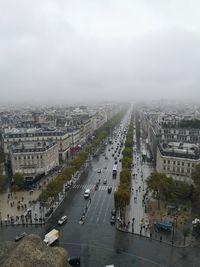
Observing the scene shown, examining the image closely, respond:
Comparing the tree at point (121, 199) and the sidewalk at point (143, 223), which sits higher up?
the tree at point (121, 199)

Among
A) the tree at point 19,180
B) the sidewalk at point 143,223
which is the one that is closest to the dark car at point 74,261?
the sidewalk at point 143,223

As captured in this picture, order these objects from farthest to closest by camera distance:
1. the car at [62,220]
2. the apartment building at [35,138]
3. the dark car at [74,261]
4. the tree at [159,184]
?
the apartment building at [35,138] < the tree at [159,184] < the car at [62,220] < the dark car at [74,261]

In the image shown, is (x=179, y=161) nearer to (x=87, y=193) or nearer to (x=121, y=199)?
(x=121, y=199)

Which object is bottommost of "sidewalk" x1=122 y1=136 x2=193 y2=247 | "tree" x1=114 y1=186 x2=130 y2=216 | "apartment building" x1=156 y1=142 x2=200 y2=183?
"sidewalk" x1=122 y1=136 x2=193 y2=247

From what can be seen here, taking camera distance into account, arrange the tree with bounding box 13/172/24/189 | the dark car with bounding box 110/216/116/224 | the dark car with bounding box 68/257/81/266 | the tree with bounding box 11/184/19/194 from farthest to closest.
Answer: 1. the tree with bounding box 13/172/24/189
2. the tree with bounding box 11/184/19/194
3. the dark car with bounding box 110/216/116/224
4. the dark car with bounding box 68/257/81/266

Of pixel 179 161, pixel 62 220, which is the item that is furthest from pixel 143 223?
pixel 179 161

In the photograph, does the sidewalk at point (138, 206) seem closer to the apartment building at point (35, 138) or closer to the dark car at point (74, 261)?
the dark car at point (74, 261)

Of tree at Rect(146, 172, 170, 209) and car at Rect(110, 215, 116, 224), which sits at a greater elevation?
tree at Rect(146, 172, 170, 209)

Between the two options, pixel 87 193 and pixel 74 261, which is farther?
pixel 87 193

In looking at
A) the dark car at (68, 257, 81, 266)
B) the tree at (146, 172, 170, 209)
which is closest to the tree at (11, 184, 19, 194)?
the dark car at (68, 257, 81, 266)

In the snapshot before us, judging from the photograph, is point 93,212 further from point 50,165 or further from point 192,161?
point 50,165

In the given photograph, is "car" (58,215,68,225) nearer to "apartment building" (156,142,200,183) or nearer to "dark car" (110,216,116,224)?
"dark car" (110,216,116,224)
